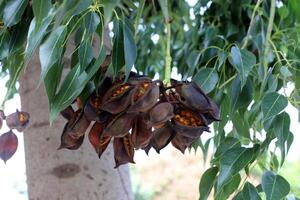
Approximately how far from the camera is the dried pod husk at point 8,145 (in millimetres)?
680

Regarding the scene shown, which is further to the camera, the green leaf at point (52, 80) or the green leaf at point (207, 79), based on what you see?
the green leaf at point (207, 79)

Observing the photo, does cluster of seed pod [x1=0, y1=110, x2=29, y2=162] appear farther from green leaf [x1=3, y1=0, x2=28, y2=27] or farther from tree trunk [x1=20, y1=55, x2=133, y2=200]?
tree trunk [x1=20, y1=55, x2=133, y2=200]

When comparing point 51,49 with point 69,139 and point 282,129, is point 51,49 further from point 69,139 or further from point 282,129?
point 282,129

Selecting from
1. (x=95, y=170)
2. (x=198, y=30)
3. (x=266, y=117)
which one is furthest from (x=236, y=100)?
(x=198, y=30)

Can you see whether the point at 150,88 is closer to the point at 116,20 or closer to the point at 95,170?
the point at 116,20

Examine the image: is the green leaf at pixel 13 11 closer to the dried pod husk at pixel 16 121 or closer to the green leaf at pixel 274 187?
the dried pod husk at pixel 16 121

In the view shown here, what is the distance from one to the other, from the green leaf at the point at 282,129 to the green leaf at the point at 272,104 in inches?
1.2

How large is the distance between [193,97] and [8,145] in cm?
25

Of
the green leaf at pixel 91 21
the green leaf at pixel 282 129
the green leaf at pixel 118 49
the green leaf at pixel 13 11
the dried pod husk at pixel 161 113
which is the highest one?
the green leaf at pixel 13 11

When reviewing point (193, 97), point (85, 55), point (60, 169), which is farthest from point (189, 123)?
point (60, 169)

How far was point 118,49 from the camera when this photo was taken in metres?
0.61

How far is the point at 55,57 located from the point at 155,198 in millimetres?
3486

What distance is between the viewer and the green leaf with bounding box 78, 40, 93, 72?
1.96 ft

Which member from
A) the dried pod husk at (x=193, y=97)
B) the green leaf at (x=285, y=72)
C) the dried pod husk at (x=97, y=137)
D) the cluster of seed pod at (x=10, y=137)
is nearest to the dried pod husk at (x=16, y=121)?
the cluster of seed pod at (x=10, y=137)
